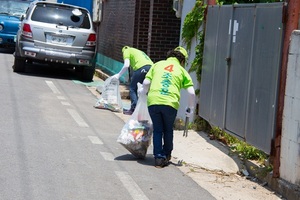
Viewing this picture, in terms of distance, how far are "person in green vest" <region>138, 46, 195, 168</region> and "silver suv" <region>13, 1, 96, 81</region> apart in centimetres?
857

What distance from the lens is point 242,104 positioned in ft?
30.3

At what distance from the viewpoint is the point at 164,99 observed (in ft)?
28.1

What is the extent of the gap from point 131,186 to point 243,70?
270 centimetres

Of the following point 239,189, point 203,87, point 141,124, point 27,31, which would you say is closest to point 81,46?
point 27,31

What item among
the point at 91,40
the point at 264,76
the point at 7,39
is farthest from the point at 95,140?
the point at 7,39

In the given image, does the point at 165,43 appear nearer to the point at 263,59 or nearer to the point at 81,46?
the point at 81,46

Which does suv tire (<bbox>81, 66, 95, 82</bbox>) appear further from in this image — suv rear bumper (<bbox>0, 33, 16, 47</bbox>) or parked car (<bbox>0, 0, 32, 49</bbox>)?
suv rear bumper (<bbox>0, 33, 16, 47</bbox>)

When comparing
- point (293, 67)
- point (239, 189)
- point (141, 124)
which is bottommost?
point (239, 189)

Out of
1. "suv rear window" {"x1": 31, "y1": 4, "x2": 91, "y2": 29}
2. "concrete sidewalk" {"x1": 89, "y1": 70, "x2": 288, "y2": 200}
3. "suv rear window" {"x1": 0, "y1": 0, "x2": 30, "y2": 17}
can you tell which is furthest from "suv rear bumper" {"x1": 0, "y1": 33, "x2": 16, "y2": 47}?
"concrete sidewalk" {"x1": 89, "y1": 70, "x2": 288, "y2": 200}

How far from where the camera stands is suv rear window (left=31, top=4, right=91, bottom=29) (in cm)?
1730

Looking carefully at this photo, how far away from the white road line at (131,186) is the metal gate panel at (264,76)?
1747mm

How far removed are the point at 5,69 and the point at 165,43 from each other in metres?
4.88

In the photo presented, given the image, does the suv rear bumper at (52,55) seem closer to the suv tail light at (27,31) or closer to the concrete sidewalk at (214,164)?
the suv tail light at (27,31)

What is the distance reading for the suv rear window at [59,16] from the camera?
17.3 metres
